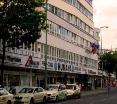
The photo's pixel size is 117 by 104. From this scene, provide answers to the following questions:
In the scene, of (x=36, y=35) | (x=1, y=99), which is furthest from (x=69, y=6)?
(x=1, y=99)

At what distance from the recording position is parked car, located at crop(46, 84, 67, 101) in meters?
41.3

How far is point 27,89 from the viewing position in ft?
121

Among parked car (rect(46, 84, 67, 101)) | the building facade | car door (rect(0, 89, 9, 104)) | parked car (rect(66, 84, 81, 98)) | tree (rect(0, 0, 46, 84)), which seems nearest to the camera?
car door (rect(0, 89, 9, 104))

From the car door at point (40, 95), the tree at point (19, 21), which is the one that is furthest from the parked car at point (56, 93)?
the tree at point (19, 21)

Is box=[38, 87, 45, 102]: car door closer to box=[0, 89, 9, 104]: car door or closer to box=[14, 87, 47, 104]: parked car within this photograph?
box=[14, 87, 47, 104]: parked car

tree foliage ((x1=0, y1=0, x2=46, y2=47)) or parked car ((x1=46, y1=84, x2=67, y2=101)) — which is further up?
tree foliage ((x1=0, y1=0, x2=46, y2=47))

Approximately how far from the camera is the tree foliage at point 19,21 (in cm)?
3428

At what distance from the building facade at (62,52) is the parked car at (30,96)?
7183 millimetres

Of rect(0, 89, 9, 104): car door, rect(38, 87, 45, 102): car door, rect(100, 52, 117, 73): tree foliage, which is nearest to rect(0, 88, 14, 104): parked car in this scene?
rect(0, 89, 9, 104): car door

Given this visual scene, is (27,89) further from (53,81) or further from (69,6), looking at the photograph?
(69,6)

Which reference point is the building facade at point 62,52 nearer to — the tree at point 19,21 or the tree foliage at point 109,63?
the tree at point 19,21

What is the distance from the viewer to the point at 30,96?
116ft

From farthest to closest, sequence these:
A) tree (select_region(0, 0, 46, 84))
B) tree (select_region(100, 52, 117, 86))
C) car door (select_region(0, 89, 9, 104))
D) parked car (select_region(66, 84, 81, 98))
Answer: tree (select_region(100, 52, 117, 86))
parked car (select_region(66, 84, 81, 98))
tree (select_region(0, 0, 46, 84))
car door (select_region(0, 89, 9, 104))

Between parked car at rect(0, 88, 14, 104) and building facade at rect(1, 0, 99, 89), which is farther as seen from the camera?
building facade at rect(1, 0, 99, 89)
